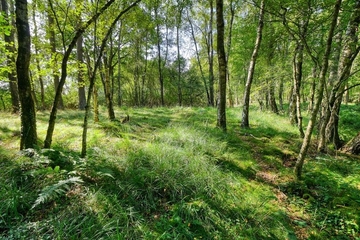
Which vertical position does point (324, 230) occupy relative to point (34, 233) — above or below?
below

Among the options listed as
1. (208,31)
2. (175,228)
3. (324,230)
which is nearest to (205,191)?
(175,228)

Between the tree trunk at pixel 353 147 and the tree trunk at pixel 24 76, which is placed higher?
the tree trunk at pixel 24 76

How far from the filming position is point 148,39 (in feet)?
57.2

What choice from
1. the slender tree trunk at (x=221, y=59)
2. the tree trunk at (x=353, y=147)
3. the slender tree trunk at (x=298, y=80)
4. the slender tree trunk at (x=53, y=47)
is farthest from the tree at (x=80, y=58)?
the tree trunk at (x=353, y=147)

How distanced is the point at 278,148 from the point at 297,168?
1.43 m

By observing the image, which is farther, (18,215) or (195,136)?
(195,136)

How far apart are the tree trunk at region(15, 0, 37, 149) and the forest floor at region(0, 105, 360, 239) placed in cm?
38

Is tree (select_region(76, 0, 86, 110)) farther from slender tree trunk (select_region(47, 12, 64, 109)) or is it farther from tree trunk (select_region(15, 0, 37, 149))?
Answer: tree trunk (select_region(15, 0, 37, 149))

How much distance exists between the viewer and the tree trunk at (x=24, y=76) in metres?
2.84

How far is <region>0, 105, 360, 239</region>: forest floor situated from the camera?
193 centimetres

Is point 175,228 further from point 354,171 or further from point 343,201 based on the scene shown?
point 354,171

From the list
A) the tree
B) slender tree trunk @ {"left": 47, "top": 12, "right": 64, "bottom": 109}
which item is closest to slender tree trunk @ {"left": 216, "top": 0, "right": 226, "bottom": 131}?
the tree

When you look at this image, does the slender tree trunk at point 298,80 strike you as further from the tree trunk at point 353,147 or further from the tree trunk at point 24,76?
the tree trunk at point 24,76

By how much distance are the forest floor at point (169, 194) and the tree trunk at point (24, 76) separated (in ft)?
1.24
